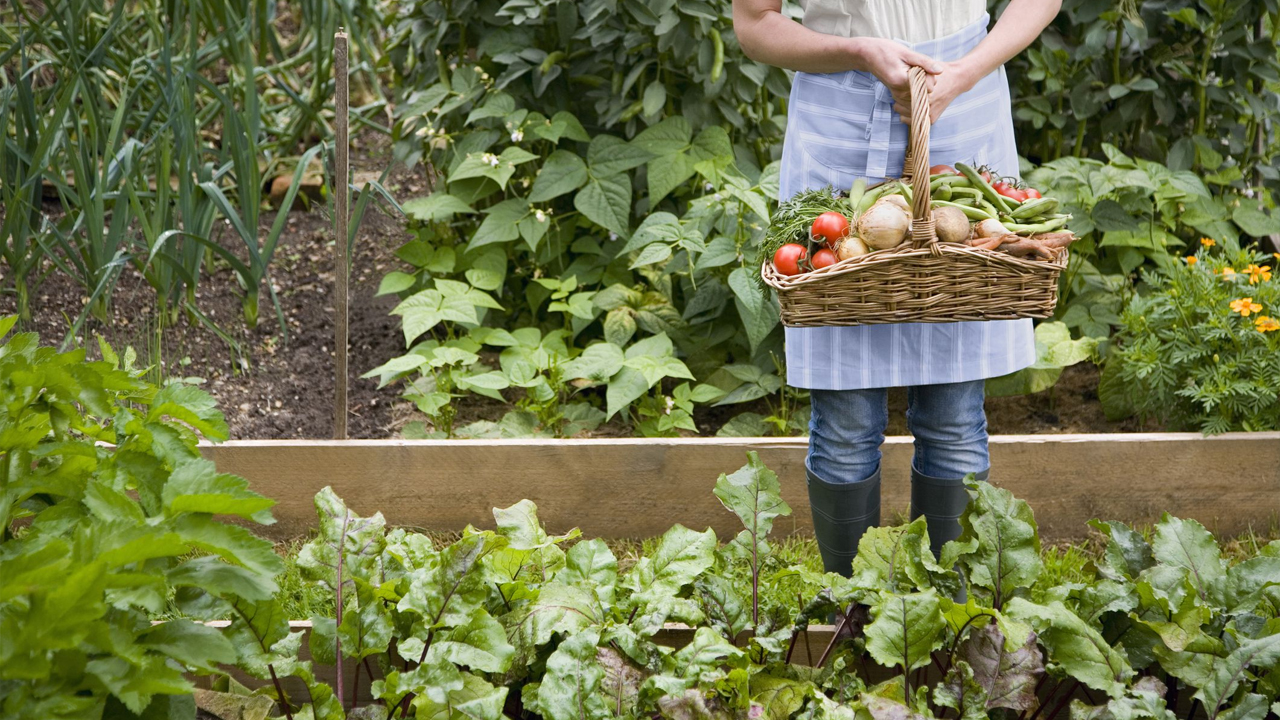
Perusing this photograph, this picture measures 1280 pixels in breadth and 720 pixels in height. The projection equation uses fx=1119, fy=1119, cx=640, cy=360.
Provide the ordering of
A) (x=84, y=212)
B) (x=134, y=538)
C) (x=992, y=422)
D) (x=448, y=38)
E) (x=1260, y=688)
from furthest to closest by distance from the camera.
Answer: (x=448, y=38)
(x=992, y=422)
(x=84, y=212)
(x=1260, y=688)
(x=134, y=538)

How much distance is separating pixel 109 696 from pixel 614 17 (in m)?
2.26

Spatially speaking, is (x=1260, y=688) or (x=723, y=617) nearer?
(x=1260, y=688)

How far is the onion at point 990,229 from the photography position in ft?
5.17

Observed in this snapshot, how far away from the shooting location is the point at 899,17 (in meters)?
1.76

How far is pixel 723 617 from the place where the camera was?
1.52m

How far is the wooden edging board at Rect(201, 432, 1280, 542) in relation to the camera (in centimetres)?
235

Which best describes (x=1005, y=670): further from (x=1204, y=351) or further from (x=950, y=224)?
(x=1204, y=351)

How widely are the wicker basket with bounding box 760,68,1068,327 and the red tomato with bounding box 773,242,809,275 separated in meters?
0.03

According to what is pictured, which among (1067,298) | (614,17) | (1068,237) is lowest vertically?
(1067,298)

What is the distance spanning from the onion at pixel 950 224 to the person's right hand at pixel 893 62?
0.65 feet

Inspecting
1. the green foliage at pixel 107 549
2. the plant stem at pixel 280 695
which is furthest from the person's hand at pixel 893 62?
the plant stem at pixel 280 695

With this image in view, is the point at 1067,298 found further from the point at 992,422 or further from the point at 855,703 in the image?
the point at 855,703

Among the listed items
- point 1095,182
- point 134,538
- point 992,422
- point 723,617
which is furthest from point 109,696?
point 1095,182

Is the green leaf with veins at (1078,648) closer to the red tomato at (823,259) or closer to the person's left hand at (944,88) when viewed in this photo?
the red tomato at (823,259)
